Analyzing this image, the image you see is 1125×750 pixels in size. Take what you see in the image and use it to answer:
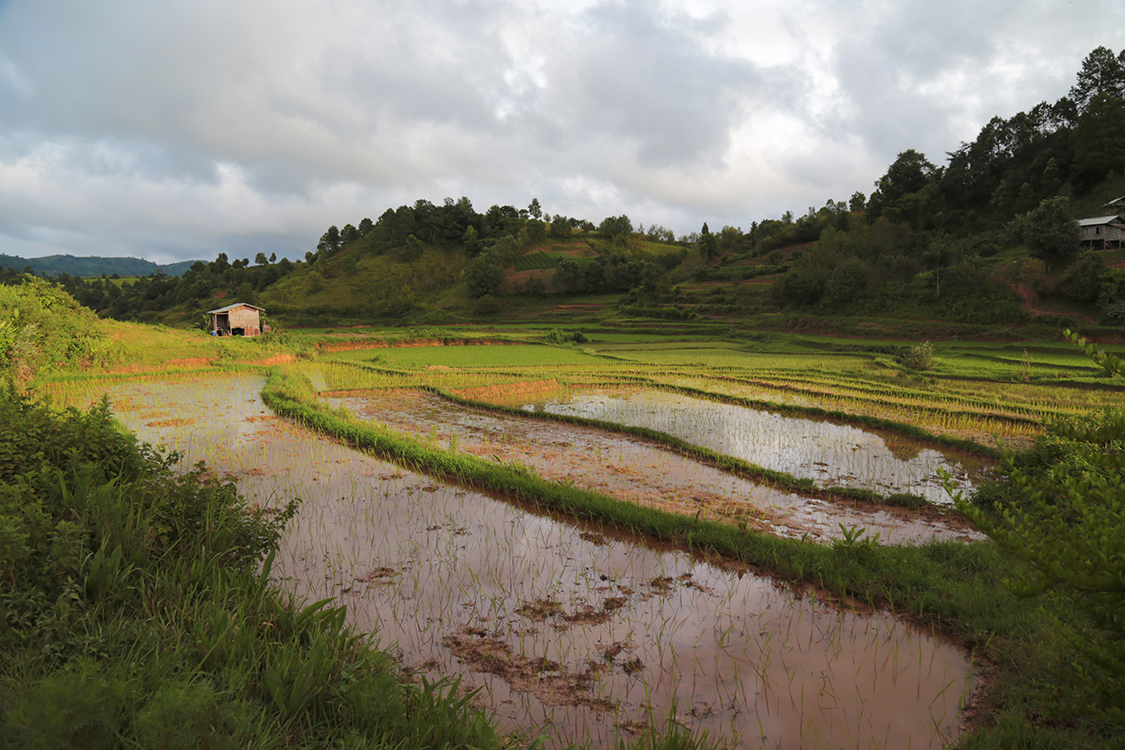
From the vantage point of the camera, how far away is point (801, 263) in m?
44.5

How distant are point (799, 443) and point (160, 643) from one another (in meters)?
9.72

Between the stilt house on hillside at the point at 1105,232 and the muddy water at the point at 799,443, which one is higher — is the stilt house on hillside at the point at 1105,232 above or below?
above

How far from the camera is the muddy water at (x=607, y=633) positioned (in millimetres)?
3252

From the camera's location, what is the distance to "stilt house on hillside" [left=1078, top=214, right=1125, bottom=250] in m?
31.2

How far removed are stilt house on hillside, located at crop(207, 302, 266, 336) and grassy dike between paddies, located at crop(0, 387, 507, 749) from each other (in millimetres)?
37175

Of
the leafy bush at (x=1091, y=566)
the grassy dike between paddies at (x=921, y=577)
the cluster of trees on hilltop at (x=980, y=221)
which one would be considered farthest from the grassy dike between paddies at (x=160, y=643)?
the cluster of trees on hilltop at (x=980, y=221)

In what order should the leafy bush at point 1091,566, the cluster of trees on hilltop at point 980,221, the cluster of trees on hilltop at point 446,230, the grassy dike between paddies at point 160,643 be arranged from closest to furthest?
the leafy bush at point 1091,566, the grassy dike between paddies at point 160,643, the cluster of trees on hilltop at point 980,221, the cluster of trees on hilltop at point 446,230

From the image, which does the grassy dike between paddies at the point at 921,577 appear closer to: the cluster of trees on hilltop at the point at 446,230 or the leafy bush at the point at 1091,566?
the leafy bush at the point at 1091,566

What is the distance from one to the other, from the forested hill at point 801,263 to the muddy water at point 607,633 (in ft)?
93.5

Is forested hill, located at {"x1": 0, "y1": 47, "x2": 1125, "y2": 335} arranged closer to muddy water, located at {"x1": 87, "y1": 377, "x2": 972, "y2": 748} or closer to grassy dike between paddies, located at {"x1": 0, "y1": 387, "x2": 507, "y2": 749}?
muddy water, located at {"x1": 87, "y1": 377, "x2": 972, "y2": 748}

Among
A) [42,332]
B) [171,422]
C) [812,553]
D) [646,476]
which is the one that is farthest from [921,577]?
[42,332]

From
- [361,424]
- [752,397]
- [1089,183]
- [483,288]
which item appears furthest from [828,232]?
[361,424]

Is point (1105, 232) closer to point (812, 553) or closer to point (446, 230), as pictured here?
point (812, 553)

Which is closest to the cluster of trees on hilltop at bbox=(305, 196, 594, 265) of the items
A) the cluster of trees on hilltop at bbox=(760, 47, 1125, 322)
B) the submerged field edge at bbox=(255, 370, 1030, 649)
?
the cluster of trees on hilltop at bbox=(760, 47, 1125, 322)
